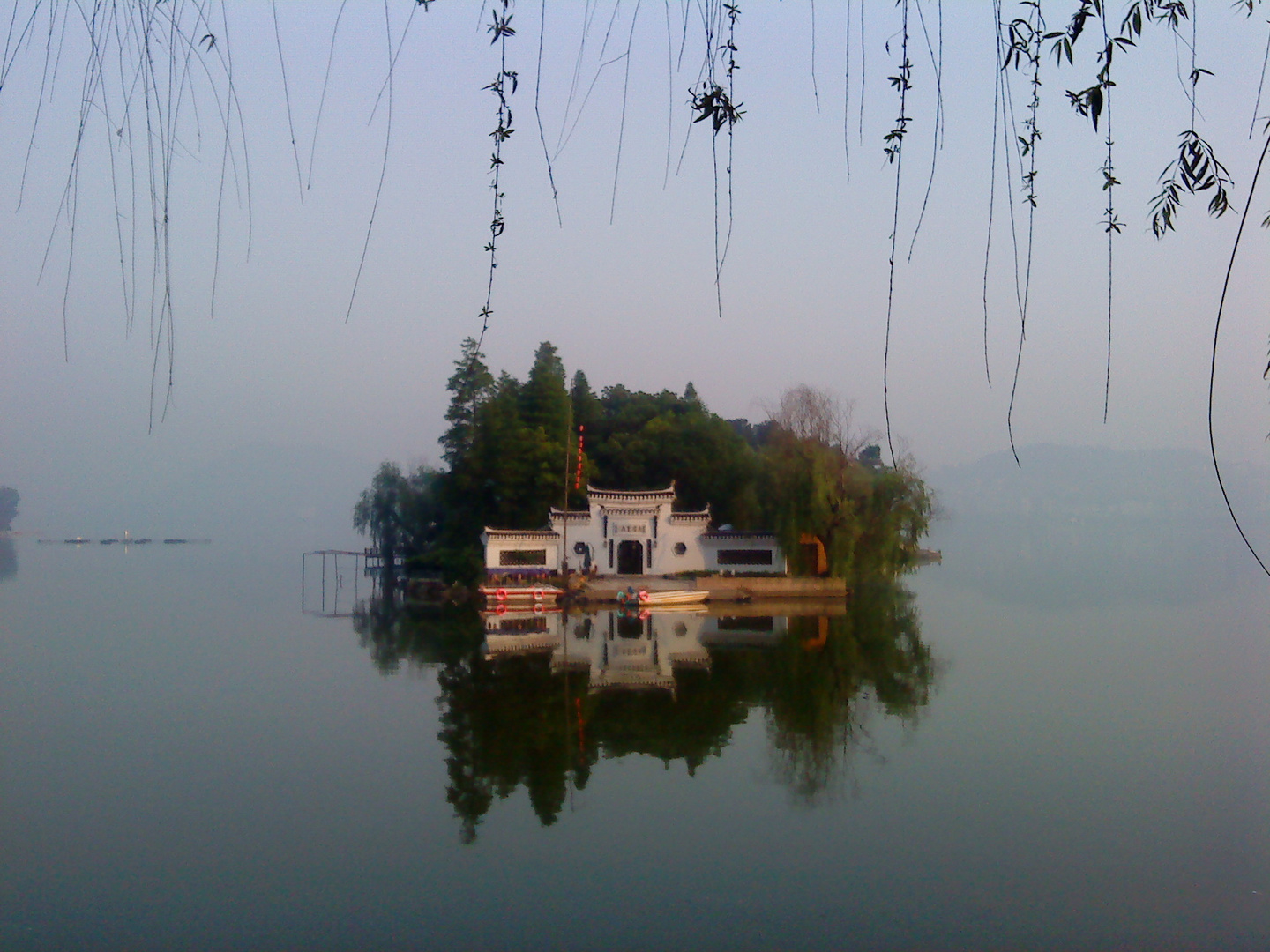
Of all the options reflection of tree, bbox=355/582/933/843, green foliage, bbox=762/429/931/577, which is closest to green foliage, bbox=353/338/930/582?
green foliage, bbox=762/429/931/577

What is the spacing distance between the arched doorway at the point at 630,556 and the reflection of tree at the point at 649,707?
4573 mm

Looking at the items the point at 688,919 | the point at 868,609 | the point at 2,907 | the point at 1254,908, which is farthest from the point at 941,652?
the point at 2,907

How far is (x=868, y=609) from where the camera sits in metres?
16.8

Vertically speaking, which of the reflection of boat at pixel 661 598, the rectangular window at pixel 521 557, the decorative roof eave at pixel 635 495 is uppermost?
the decorative roof eave at pixel 635 495

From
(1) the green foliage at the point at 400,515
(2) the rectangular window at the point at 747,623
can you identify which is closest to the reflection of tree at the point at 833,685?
(2) the rectangular window at the point at 747,623

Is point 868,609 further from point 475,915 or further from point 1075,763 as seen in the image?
point 475,915

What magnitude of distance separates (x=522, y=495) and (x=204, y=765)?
39.3 ft

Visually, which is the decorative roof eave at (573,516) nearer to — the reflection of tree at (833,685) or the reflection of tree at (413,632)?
the reflection of tree at (413,632)

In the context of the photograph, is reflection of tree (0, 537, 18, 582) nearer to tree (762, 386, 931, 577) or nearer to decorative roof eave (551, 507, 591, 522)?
decorative roof eave (551, 507, 591, 522)

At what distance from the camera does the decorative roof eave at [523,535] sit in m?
17.4

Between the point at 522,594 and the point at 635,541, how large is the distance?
2545 mm

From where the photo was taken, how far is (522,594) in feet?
54.1

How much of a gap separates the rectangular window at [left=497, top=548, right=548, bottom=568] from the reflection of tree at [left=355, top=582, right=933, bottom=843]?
135 inches

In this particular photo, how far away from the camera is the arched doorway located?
58.7 feet
